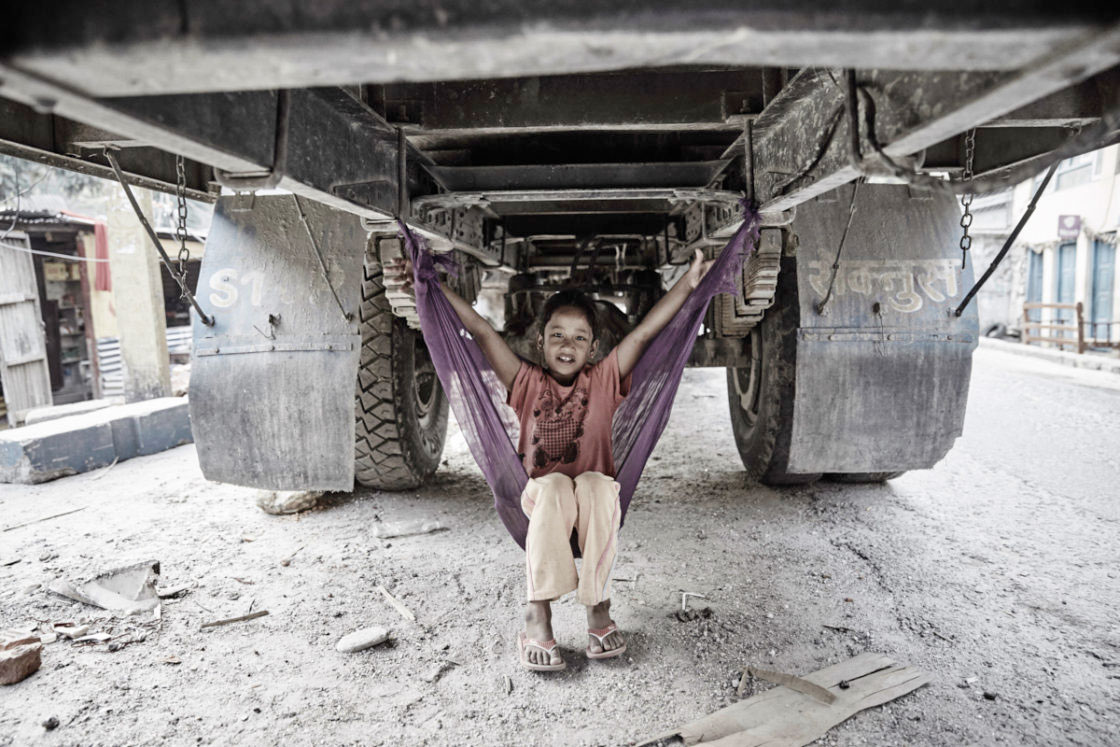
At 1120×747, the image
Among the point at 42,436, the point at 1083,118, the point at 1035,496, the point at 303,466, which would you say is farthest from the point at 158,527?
the point at 1035,496

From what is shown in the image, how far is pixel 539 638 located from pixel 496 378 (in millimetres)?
914

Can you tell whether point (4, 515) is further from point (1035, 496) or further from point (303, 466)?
point (1035, 496)

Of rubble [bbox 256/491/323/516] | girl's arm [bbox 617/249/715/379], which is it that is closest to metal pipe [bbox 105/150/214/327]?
rubble [bbox 256/491/323/516]

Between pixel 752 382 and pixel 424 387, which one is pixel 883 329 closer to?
pixel 752 382

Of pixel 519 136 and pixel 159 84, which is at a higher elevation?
pixel 519 136

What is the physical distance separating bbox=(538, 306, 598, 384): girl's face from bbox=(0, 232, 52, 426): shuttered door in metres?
7.01

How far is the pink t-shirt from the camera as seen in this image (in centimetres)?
219

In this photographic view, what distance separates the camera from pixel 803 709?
1.67 meters

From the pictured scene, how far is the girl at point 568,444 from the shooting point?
6.49 ft

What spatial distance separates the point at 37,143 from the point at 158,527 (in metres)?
1.98

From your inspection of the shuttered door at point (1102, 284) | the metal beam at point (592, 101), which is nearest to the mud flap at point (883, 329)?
the metal beam at point (592, 101)

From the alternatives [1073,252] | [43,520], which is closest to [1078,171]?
[1073,252]

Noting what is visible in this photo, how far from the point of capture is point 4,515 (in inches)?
134

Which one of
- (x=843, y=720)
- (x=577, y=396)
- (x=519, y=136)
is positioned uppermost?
(x=519, y=136)
